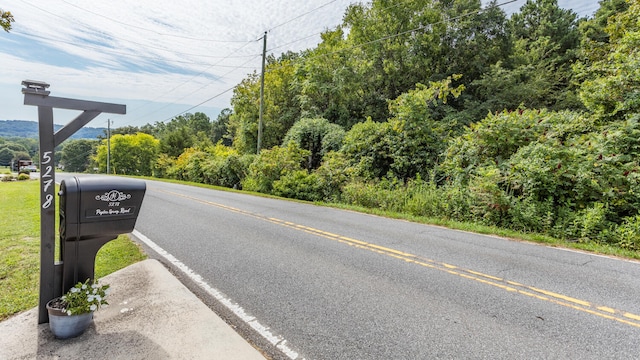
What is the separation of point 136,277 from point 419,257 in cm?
407

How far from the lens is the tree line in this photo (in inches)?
273

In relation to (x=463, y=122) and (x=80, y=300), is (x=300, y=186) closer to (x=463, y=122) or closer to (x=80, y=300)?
(x=463, y=122)

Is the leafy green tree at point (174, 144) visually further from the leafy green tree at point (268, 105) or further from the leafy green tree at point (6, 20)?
the leafy green tree at point (6, 20)

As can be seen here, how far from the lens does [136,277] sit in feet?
12.7

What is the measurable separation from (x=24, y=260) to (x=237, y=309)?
3.56 m

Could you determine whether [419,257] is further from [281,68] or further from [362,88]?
[281,68]

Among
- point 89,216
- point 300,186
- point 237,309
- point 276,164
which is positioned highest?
point 276,164

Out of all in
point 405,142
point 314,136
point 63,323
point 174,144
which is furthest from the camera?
point 174,144

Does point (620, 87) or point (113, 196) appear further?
point (620, 87)

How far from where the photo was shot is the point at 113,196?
104 inches

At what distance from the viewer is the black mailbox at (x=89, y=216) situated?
2482mm

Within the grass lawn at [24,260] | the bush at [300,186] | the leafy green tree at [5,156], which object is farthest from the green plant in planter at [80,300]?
the leafy green tree at [5,156]

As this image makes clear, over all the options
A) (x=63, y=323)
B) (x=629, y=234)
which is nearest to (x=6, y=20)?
(x=63, y=323)

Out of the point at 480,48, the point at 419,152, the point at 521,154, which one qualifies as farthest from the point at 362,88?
the point at 521,154
